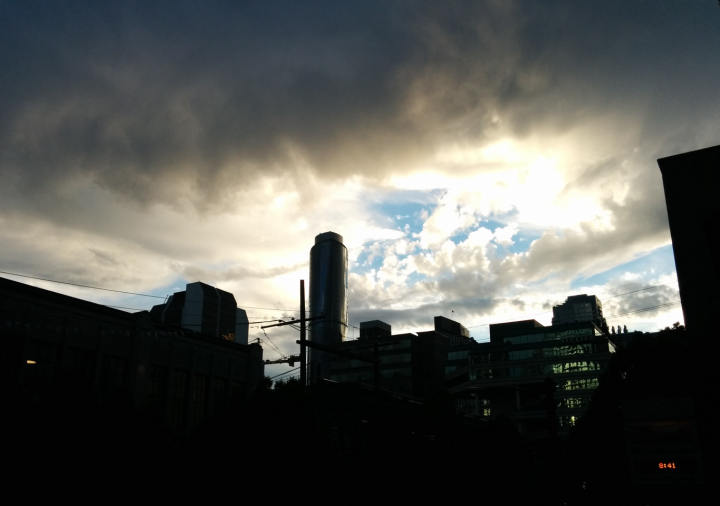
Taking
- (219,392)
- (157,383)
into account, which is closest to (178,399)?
(157,383)

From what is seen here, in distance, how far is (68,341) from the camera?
3142 centimetres

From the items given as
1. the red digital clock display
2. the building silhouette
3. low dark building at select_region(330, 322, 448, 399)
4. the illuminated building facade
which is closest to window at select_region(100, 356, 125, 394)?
the red digital clock display

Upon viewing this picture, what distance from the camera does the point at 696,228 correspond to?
22266 mm

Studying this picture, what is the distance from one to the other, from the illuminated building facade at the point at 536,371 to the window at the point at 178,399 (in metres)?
77.6

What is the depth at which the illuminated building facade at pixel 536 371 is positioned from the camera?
109 meters

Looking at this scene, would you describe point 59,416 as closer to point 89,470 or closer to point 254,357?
point 89,470

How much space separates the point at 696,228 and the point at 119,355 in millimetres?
31416

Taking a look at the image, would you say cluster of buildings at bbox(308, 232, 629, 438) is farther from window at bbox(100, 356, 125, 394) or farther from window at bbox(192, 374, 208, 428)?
window at bbox(100, 356, 125, 394)

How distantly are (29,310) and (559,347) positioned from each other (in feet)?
341

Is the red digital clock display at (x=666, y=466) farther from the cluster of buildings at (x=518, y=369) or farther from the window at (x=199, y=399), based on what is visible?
the cluster of buildings at (x=518, y=369)

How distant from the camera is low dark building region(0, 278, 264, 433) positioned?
1139 inches

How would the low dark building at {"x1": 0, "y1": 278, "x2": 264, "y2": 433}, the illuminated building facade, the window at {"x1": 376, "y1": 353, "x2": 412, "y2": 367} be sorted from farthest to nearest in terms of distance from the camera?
the window at {"x1": 376, "y1": 353, "x2": 412, "y2": 367}, the illuminated building facade, the low dark building at {"x1": 0, "y1": 278, "x2": 264, "y2": 433}

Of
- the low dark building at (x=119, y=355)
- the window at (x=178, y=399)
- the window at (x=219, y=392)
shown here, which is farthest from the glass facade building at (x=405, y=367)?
the window at (x=178, y=399)

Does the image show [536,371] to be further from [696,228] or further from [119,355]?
[696,228]
